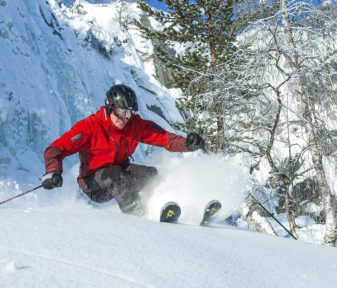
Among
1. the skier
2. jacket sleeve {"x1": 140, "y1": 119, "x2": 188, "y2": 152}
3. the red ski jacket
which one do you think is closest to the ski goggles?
the skier

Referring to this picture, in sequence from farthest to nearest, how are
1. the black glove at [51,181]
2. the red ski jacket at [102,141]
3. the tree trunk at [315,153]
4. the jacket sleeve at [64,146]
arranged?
1. the tree trunk at [315,153]
2. the red ski jacket at [102,141]
3. the jacket sleeve at [64,146]
4. the black glove at [51,181]

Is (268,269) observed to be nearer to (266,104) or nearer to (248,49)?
(266,104)

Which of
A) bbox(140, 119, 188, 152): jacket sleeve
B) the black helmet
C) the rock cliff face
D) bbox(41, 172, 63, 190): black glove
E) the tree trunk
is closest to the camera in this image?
bbox(41, 172, 63, 190): black glove

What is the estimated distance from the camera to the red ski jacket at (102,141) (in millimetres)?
3027

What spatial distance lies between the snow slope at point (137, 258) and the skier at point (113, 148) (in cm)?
104

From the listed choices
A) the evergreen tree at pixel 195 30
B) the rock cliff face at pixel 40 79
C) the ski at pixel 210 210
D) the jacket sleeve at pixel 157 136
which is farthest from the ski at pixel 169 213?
the evergreen tree at pixel 195 30

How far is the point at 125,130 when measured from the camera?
3.46 metres

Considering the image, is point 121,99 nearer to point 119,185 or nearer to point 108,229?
point 119,185

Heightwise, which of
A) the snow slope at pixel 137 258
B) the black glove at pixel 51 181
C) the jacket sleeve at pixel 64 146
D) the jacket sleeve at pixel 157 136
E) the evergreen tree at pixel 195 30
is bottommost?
the snow slope at pixel 137 258

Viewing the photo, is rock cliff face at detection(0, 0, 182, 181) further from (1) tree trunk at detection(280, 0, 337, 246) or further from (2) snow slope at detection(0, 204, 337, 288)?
(1) tree trunk at detection(280, 0, 337, 246)

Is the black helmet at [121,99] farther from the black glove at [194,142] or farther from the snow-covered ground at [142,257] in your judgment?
the snow-covered ground at [142,257]

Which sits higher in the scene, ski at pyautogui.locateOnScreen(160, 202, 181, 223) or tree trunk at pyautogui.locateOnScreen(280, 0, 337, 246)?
tree trunk at pyautogui.locateOnScreen(280, 0, 337, 246)

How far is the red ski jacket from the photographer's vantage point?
9.93ft

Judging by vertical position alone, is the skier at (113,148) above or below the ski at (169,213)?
above
